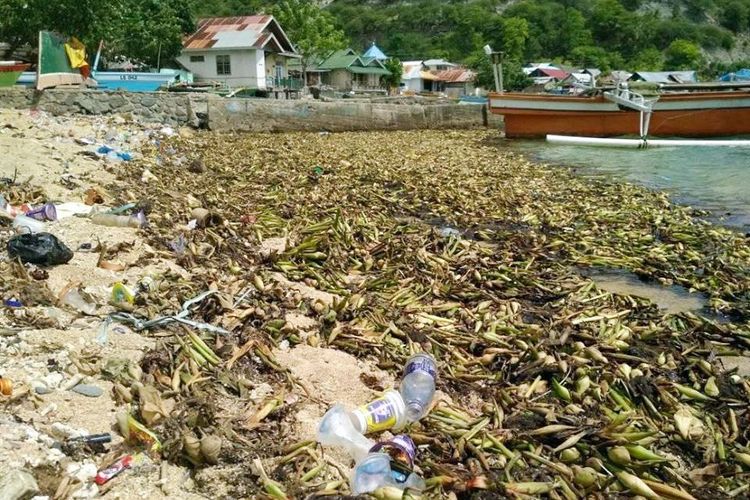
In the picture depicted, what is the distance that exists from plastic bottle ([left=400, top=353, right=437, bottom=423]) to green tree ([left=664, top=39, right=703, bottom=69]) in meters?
130

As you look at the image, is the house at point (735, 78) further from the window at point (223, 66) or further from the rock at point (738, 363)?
the window at point (223, 66)

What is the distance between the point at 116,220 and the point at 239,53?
161 ft

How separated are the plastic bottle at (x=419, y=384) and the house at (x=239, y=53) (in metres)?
49.4

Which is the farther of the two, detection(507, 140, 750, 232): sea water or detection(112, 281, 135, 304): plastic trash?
detection(507, 140, 750, 232): sea water

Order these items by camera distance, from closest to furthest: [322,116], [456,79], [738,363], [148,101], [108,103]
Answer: [738,363] → [108,103] → [148,101] → [322,116] → [456,79]

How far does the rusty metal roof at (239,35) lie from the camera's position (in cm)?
5162

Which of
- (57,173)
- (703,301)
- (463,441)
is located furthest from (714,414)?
(57,173)

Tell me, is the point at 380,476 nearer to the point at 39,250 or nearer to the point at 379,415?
the point at 379,415

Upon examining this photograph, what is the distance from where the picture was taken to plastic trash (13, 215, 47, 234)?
6043 mm

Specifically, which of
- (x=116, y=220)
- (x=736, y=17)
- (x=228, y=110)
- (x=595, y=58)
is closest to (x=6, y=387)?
(x=116, y=220)

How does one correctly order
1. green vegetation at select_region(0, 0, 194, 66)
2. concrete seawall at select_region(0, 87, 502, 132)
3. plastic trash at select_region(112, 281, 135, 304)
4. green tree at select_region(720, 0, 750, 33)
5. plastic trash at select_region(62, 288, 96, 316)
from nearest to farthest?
plastic trash at select_region(62, 288, 96, 316), plastic trash at select_region(112, 281, 135, 304), concrete seawall at select_region(0, 87, 502, 132), green vegetation at select_region(0, 0, 194, 66), green tree at select_region(720, 0, 750, 33)

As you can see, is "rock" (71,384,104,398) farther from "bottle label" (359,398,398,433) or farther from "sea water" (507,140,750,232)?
"sea water" (507,140,750,232)

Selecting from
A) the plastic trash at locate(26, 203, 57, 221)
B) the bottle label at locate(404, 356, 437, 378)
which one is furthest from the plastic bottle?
the plastic trash at locate(26, 203, 57, 221)

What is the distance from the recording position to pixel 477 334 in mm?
4988
